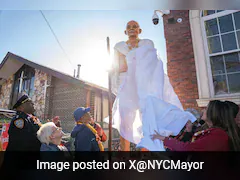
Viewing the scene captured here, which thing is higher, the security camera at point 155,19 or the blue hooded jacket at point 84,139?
the security camera at point 155,19

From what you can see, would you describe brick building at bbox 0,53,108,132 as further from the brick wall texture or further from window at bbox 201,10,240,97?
window at bbox 201,10,240,97

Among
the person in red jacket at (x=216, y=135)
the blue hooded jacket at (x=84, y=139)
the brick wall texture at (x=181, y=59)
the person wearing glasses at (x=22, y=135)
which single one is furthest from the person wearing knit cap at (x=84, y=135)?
the brick wall texture at (x=181, y=59)

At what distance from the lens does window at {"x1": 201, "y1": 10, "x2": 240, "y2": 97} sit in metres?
2.63

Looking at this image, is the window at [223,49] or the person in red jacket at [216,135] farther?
the window at [223,49]

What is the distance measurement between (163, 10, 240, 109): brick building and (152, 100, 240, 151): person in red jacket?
127 centimetres

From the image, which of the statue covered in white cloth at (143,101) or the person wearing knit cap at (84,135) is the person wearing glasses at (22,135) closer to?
the person wearing knit cap at (84,135)

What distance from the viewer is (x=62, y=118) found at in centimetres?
407

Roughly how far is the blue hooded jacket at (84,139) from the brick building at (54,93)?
2.29 metres

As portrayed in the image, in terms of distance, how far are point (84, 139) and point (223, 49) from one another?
2.77m

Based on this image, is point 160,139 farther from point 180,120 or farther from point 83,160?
point 83,160

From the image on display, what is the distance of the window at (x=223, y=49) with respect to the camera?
104 inches

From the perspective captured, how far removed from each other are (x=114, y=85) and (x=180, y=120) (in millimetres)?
835

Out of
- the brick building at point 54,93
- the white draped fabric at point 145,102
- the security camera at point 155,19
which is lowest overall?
the white draped fabric at point 145,102

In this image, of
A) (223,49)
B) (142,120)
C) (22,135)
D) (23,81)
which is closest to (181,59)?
(223,49)
